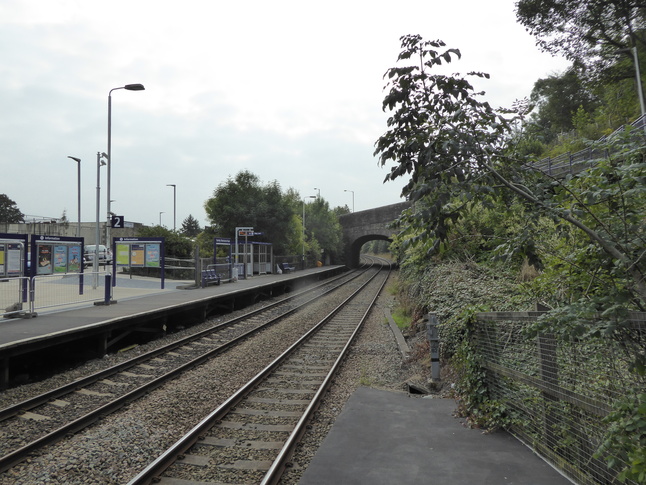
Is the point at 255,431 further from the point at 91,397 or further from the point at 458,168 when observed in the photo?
the point at 458,168

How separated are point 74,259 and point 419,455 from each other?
14698mm

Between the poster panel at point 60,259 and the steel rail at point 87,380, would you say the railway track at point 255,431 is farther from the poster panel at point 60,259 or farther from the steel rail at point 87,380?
the poster panel at point 60,259

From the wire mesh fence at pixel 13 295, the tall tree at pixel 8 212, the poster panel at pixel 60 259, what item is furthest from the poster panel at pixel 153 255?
the tall tree at pixel 8 212

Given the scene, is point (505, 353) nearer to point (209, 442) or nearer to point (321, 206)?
point (209, 442)

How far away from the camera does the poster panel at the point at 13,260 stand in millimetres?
12289

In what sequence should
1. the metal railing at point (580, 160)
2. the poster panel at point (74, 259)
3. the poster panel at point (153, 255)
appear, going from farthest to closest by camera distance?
1. the poster panel at point (153, 255)
2. the poster panel at point (74, 259)
3. the metal railing at point (580, 160)

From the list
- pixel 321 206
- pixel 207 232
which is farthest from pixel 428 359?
pixel 321 206

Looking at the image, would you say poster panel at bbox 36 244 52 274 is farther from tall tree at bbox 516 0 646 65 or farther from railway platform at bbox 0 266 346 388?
tall tree at bbox 516 0 646 65

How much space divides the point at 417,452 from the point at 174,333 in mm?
10433

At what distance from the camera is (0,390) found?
7691 millimetres

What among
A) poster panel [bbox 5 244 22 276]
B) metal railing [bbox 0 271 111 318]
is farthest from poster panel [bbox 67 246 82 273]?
poster panel [bbox 5 244 22 276]

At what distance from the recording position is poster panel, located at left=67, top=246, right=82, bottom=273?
1527 cm

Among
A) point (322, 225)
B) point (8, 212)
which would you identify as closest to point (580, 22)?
point (322, 225)

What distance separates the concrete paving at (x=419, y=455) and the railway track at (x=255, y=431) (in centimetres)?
61
